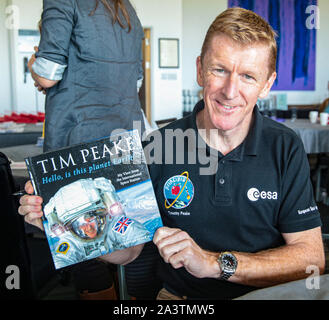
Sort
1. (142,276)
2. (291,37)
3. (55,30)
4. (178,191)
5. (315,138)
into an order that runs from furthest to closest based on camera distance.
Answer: (291,37) → (315,138) → (55,30) → (142,276) → (178,191)

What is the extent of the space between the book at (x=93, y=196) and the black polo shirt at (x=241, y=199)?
21cm

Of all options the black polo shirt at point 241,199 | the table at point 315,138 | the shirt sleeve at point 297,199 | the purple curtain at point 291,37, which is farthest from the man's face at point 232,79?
the purple curtain at point 291,37

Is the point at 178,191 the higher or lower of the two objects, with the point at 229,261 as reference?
higher

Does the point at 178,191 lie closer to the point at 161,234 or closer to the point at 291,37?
the point at 161,234

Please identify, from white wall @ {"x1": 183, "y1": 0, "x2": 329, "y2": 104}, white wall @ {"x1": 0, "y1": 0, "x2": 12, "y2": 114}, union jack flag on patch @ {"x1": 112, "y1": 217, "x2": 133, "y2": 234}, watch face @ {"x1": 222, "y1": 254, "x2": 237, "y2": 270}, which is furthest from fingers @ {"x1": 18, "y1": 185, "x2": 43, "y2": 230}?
white wall @ {"x1": 183, "y1": 0, "x2": 329, "y2": 104}

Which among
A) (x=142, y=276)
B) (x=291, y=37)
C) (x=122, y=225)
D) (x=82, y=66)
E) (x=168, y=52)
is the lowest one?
(x=142, y=276)

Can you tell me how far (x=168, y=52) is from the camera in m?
8.77

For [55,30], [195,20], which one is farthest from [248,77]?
[195,20]

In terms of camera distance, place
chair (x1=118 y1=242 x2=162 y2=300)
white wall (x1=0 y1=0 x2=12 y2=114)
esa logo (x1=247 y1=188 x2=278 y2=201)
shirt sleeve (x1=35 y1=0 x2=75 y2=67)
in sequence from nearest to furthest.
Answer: esa logo (x1=247 y1=188 x2=278 y2=201) → chair (x1=118 y1=242 x2=162 y2=300) → shirt sleeve (x1=35 y1=0 x2=75 y2=67) → white wall (x1=0 y1=0 x2=12 y2=114)

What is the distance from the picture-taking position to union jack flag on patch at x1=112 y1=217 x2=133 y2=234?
100cm

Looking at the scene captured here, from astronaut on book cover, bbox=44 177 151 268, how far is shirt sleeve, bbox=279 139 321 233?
19.7 inches

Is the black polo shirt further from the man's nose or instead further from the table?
the table

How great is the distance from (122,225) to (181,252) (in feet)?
0.58
